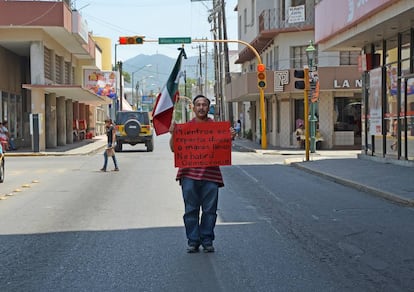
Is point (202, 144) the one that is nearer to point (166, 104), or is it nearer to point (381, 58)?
point (166, 104)

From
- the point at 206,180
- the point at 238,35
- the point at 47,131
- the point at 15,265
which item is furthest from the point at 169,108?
the point at 238,35

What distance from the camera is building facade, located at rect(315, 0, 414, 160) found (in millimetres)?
18844

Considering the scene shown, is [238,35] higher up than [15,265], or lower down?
higher up

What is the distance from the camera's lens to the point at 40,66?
32.9m

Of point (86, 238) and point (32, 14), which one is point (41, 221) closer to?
point (86, 238)

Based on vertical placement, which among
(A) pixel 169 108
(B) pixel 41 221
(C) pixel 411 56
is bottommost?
(B) pixel 41 221

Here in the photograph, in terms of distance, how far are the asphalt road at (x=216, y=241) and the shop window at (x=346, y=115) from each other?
19.7 metres

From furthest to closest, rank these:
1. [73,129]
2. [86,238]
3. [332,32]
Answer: [73,129]
[332,32]
[86,238]

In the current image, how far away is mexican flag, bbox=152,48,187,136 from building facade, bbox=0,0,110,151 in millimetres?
24621

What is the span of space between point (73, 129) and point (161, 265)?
42.9 metres

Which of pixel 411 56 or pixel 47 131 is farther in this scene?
pixel 47 131

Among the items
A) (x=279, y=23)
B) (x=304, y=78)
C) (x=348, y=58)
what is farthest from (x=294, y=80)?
(x=304, y=78)

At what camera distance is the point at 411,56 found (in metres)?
19.4

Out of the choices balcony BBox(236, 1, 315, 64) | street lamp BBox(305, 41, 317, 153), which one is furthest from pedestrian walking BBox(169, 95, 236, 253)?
balcony BBox(236, 1, 315, 64)
